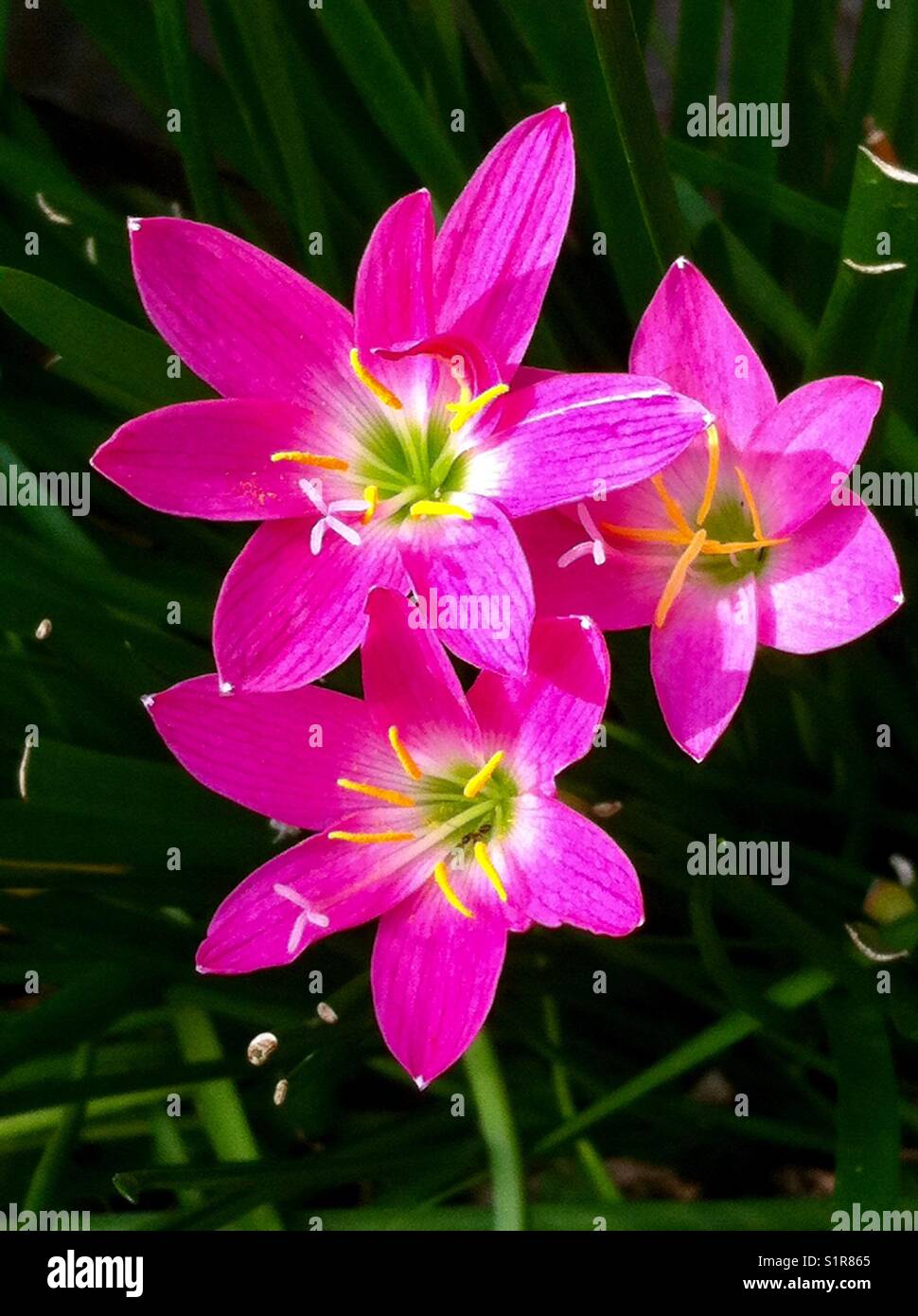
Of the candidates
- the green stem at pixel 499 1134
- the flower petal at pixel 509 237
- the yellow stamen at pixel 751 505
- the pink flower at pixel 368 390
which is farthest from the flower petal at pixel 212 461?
the green stem at pixel 499 1134

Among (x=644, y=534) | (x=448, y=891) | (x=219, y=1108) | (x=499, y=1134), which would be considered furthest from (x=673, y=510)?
(x=219, y=1108)

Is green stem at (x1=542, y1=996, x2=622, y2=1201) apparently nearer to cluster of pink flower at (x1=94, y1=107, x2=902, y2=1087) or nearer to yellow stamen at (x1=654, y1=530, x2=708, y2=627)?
cluster of pink flower at (x1=94, y1=107, x2=902, y2=1087)

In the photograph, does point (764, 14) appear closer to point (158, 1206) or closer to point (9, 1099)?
point (9, 1099)

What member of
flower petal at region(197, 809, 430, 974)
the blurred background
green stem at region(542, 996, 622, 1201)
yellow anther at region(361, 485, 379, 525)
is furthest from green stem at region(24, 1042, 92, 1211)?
yellow anther at region(361, 485, 379, 525)

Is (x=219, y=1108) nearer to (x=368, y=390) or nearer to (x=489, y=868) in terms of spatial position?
(x=489, y=868)

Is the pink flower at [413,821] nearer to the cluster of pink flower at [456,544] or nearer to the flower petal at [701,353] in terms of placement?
the cluster of pink flower at [456,544]

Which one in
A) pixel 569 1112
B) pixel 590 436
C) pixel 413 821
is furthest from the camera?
pixel 569 1112
